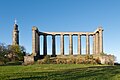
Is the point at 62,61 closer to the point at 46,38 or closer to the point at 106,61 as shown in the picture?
the point at 106,61

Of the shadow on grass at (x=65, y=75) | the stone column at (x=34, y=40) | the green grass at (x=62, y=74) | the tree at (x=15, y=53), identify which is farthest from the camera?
the tree at (x=15, y=53)

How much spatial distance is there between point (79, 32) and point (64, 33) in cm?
554

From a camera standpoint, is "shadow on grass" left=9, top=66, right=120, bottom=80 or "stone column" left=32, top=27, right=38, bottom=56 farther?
"stone column" left=32, top=27, right=38, bottom=56

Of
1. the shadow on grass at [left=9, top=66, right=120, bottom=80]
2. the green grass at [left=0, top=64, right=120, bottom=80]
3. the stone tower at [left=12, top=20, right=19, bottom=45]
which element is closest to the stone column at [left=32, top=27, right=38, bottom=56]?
the stone tower at [left=12, top=20, right=19, bottom=45]

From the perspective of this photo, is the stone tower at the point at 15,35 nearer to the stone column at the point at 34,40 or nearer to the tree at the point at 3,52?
the tree at the point at 3,52

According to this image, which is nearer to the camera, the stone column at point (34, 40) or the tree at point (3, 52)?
the stone column at point (34, 40)

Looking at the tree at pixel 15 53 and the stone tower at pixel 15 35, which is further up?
the stone tower at pixel 15 35

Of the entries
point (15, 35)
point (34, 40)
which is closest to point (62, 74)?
point (34, 40)

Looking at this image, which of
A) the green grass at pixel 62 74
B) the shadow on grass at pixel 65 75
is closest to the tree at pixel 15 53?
the green grass at pixel 62 74

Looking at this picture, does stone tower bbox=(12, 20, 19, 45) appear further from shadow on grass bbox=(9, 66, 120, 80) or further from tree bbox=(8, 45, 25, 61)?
shadow on grass bbox=(9, 66, 120, 80)

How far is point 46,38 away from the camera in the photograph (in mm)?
108188

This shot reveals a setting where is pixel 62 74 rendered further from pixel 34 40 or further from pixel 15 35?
pixel 15 35

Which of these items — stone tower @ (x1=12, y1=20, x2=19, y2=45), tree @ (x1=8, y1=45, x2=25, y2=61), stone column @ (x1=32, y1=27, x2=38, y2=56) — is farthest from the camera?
stone tower @ (x1=12, y1=20, x2=19, y2=45)

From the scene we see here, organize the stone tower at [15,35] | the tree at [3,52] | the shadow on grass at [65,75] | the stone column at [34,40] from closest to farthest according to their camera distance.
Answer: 1. the shadow on grass at [65,75]
2. the stone column at [34,40]
3. the tree at [3,52]
4. the stone tower at [15,35]
